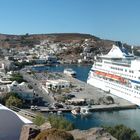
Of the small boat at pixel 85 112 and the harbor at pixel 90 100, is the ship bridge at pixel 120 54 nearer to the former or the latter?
the harbor at pixel 90 100

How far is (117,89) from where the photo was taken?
65.6 feet

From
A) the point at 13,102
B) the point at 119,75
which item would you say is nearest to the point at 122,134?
the point at 13,102

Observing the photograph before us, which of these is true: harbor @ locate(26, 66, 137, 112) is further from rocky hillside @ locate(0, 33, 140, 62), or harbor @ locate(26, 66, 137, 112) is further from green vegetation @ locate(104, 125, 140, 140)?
rocky hillside @ locate(0, 33, 140, 62)

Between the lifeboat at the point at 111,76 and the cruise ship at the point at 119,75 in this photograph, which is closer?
the cruise ship at the point at 119,75

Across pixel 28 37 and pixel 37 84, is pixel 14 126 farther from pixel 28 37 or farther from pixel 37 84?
pixel 28 37

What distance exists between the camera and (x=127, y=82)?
19.1 m

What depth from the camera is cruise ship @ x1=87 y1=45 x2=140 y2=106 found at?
18.4 meters

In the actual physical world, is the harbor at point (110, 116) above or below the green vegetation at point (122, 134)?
below

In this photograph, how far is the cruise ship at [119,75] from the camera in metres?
18.4

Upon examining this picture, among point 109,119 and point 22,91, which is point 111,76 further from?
point 109,119

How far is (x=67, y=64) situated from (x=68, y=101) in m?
32.2

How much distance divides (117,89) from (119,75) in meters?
0.71

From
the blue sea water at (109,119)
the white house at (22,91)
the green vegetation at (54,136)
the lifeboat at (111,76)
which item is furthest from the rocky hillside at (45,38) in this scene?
the green vegetation at (54,136)

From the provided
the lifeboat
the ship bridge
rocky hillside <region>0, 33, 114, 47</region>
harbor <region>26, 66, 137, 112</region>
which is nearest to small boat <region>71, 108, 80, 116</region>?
harbor <region>26, 66, 137, 112</region>
